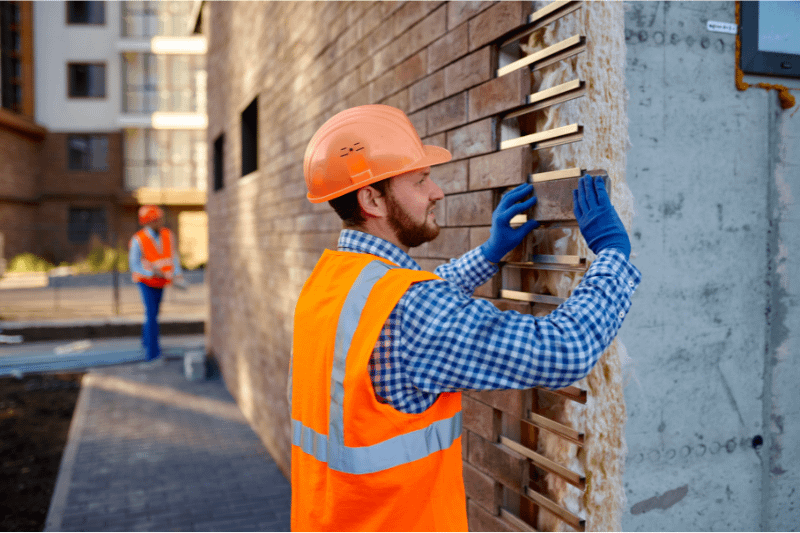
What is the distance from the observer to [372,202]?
177 centimetres

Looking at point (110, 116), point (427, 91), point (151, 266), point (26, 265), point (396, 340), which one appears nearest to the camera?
point (396, 340)

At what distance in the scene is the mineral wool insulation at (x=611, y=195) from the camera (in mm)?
1736

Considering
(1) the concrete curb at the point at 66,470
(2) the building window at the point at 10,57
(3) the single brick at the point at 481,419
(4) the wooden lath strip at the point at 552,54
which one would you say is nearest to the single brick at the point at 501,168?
(4) the wooden lath strip at the point at 552,54

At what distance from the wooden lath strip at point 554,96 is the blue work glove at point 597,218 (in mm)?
303

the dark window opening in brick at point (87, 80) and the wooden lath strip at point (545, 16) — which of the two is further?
the dark window opening in brick at point (87, 80)

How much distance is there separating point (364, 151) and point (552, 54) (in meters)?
0.72

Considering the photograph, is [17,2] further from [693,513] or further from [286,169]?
[693,513]

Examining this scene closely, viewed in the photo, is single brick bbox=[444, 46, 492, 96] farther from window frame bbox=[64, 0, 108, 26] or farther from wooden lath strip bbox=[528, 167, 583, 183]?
window frame bbox=[64, 0, 108, 26]

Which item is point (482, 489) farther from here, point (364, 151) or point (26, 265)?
point (26, 265)

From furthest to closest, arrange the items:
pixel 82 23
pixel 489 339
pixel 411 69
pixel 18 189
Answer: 1. pixel 82 23
2. pixel 18 189
3. pixel 411 69
4. pixel 489 339

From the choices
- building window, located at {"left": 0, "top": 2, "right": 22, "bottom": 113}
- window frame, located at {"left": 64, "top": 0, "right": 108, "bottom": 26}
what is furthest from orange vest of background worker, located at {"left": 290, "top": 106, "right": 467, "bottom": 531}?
window frame, located at {"left": 64, "top": 0, "right": 108, "bottom": 26}

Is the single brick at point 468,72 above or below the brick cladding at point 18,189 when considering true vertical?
below

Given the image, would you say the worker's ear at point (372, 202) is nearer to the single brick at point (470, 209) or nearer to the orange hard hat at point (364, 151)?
the orange hard hat at point (364, 151)

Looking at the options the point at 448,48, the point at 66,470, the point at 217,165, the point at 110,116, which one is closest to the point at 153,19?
the point at 110,116
